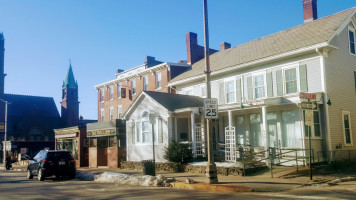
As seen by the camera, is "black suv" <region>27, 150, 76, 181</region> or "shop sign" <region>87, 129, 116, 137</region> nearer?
"black suv" <region>27, 150, 76, 181</region>

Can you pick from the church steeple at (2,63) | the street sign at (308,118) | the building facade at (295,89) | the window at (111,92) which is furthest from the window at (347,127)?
the church steeple at (2,63)

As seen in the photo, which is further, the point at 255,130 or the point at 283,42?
the point at 283,42

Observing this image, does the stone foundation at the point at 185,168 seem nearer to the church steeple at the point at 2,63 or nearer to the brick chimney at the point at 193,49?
the brick chimney at the point at 193,49

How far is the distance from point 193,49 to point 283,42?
1257cm

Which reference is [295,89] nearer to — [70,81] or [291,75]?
Answer: [291,75]

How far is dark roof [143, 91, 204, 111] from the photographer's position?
70.4 feet

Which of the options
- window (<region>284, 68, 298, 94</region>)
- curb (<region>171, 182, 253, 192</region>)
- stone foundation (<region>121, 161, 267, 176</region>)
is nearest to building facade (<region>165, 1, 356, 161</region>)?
window (<region>284, 68, 298, 94</region>)

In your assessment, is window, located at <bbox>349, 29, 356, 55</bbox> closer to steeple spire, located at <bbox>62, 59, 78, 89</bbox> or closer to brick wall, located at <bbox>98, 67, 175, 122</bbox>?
brick wall, located at <bbox>98, 67, 175, 122</bbox>

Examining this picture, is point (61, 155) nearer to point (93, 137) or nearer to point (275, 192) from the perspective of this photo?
point (93, 137)

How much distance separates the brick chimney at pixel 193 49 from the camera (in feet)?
108

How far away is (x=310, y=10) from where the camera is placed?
78.1 feet

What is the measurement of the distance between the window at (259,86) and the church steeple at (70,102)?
65.4 m

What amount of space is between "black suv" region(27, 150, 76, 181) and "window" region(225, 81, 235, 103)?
1056 cm

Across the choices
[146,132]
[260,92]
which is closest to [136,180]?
[146,132]
